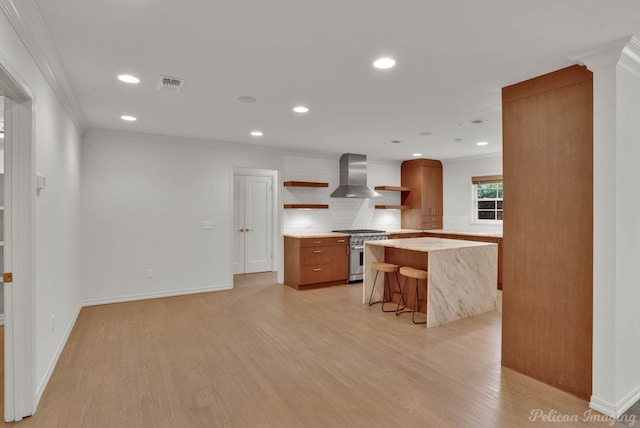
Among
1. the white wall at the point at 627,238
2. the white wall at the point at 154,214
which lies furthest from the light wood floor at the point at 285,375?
the white wall at the point at 154,214

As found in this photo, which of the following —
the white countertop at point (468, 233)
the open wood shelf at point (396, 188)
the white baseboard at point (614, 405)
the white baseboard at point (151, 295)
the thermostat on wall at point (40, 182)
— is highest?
the open wood shelf at point (396, 188)

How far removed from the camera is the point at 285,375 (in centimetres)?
281

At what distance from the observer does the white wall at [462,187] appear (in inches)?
270

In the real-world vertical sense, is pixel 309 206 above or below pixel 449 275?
above

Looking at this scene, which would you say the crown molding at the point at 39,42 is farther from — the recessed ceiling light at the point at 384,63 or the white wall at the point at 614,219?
the white wall at the point at 614,219

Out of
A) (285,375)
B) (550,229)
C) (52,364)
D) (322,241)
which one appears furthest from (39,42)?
(322,241)

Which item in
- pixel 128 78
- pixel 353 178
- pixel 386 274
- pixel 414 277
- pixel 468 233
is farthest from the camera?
pixel 353 178

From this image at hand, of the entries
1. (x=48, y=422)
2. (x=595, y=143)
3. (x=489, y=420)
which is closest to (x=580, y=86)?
(x=595, y=143)

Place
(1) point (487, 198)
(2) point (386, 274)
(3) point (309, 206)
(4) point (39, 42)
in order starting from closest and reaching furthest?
(4) point (39, 42), (2) point (386, 274), (3) point (309, 206), (1) point (487, 198)

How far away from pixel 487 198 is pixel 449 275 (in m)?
3.51

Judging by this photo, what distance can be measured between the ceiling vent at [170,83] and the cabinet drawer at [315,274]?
3.50 meters

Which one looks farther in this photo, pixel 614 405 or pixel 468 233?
pixel 468 233

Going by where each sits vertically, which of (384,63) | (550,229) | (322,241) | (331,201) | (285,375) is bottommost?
(285,375)

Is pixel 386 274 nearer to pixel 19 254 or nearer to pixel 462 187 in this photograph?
pixel 462 187
